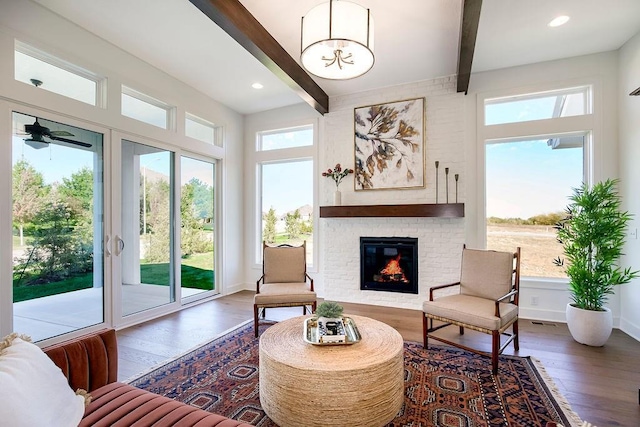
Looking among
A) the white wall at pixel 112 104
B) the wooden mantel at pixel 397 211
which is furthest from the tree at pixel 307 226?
the white wall at pixel 112 104

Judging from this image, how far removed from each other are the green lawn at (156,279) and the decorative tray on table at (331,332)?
8.36ft

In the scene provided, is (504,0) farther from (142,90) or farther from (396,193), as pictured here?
A: (142,90)

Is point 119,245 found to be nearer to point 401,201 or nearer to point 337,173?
point 337,173

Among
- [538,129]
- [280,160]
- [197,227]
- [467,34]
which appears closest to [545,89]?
[538,129]

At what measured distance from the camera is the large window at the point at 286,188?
5.16 m

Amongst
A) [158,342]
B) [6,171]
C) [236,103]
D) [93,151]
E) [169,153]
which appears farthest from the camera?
[236,103]

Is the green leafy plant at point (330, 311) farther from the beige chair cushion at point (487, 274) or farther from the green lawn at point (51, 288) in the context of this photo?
the green lawn at point (51, 288)

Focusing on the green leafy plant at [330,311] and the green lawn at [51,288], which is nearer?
the green leafy plant at [330,311]

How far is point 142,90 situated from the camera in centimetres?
372

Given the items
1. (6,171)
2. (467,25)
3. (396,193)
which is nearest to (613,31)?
(467,25)

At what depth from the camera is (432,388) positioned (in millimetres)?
2223

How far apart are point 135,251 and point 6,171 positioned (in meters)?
1.47

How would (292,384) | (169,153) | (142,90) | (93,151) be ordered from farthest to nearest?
(169,153) < (142,90) < (93,151) < (292,384)

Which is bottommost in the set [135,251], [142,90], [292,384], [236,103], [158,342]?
[158,342]
